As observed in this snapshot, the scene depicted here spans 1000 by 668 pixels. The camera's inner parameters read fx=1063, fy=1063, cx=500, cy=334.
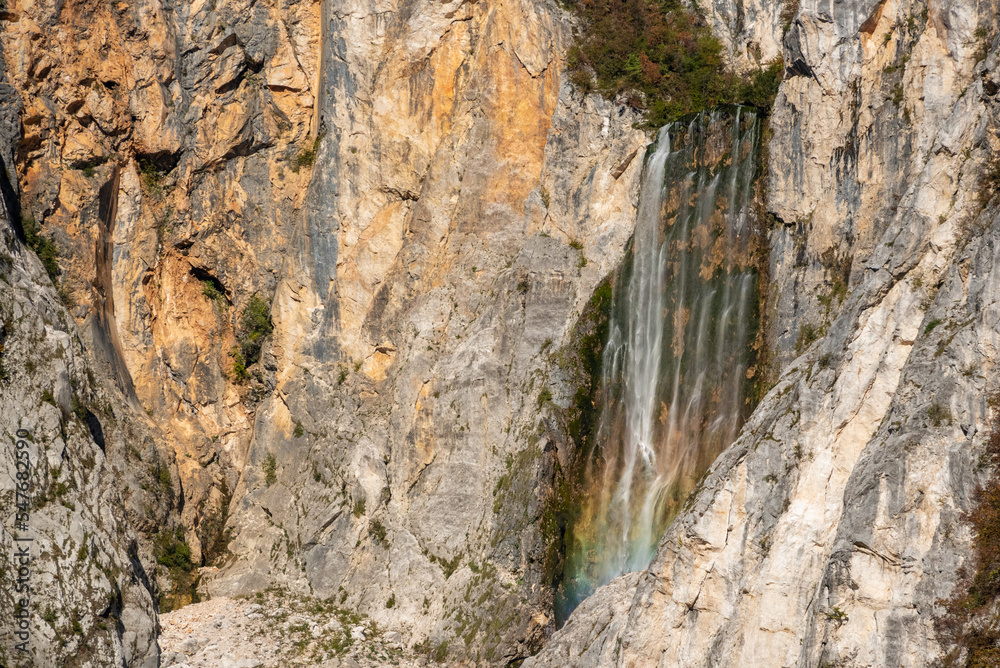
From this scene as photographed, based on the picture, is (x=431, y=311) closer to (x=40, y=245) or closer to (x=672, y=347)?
(x=672, y=347)

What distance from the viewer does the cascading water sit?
79.6 ft

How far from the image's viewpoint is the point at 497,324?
28.4 m

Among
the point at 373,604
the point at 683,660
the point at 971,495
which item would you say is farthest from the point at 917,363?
the point at 373,604

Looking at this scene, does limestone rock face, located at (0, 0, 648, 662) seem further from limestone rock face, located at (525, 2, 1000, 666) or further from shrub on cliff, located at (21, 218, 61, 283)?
limestone rock face, located at (525, 2, 1000, 666)

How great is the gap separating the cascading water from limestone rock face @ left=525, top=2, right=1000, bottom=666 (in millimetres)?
1466

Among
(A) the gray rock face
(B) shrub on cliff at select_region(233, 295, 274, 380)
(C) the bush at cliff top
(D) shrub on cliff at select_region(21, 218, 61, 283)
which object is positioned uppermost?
(C) the bush at cliff top

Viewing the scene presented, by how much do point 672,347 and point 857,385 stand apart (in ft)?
23.9

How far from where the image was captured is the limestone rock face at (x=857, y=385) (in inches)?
659

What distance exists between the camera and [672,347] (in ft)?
83.8

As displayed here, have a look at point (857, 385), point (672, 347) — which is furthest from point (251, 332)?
point (857, 385)

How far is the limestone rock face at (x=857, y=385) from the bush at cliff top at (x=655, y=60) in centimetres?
509

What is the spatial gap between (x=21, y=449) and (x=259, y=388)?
7822mm

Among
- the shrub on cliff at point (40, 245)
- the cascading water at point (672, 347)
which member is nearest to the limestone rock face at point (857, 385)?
the cascading water at point (672, 347)

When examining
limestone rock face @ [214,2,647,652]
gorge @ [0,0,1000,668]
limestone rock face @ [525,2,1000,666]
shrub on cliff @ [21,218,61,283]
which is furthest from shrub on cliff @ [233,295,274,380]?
limestone rock face @ [525,2,1000,666]
